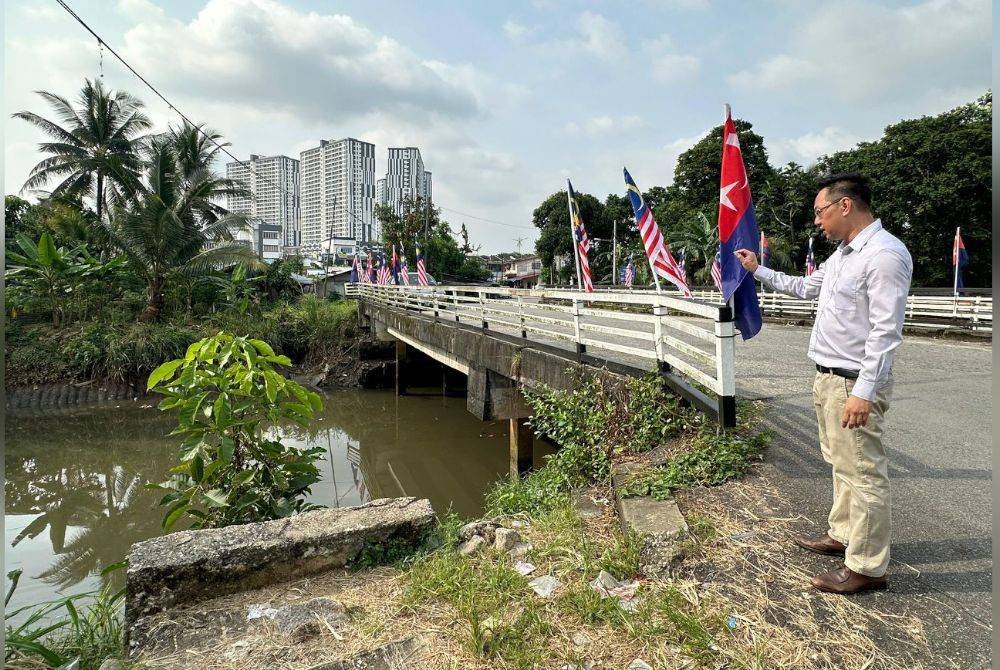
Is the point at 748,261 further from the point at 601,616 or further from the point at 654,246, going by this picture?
the point at 654,246

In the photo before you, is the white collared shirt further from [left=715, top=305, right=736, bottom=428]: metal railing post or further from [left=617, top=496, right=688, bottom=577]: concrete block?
[left=617, top=496, right=688, bottom=577]: concrete block

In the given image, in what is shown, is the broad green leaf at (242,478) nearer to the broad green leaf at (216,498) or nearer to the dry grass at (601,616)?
the broad green leaf at (216,498)

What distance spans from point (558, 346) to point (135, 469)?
A: 27.2ft

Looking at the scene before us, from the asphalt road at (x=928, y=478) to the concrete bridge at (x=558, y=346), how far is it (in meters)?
0.61

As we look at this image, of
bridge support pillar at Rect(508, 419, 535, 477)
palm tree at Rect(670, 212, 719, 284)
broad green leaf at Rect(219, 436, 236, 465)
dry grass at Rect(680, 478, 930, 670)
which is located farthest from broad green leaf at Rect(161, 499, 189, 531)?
palm tree at Rect(670, 212, 719, 284)

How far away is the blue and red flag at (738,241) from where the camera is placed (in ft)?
12.7

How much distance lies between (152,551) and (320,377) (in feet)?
49.7

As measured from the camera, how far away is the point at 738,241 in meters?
4.04

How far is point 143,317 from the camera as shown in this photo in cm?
1723

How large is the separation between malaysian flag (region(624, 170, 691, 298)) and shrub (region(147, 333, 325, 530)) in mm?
5389

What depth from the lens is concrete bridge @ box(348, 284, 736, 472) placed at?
13.2 feet

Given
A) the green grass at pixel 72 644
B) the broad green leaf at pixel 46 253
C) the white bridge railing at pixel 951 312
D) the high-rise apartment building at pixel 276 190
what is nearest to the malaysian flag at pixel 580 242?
the white bridge railing at pixel 951 312

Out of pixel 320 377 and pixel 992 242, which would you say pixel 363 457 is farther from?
pixel 992 242

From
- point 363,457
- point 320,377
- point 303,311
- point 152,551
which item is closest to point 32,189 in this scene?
point 303,311
